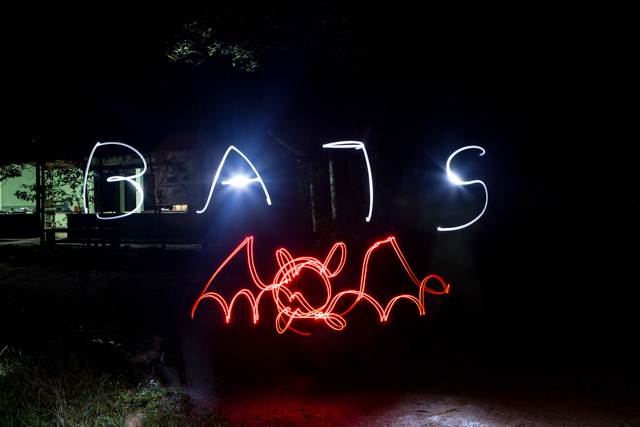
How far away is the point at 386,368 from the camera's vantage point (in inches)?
201

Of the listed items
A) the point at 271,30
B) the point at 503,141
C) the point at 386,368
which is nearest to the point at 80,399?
the point at 386,368

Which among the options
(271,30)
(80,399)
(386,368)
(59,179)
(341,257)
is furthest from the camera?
(59,179)

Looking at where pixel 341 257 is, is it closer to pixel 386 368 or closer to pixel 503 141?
pixel 386 368

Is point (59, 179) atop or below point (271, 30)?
below

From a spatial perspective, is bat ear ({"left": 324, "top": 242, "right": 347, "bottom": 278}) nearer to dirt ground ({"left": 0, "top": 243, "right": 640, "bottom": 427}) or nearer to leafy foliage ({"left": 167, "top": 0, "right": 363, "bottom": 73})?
dirt ground ({"left": 0, "top": 243, "right": 640, "bottom": 427})

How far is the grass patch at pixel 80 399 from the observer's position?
3.41 metres

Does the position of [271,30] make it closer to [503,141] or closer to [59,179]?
[503,141]

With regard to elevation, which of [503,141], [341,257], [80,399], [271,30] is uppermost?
[271,30]

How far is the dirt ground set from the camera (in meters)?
3.93

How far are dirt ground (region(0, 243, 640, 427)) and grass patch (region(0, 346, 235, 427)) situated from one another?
0.53 m

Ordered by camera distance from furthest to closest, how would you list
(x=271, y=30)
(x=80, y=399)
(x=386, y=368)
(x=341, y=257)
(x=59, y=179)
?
(x=59, y=179), (x=271, y=30), (x=341, y=257), (x=386, y=368), (x=80, y=399)

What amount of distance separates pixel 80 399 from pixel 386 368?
3221mm

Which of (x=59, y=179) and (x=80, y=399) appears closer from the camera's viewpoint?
(x=80, y=399)

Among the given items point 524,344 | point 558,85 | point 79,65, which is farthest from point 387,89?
point 79,65
